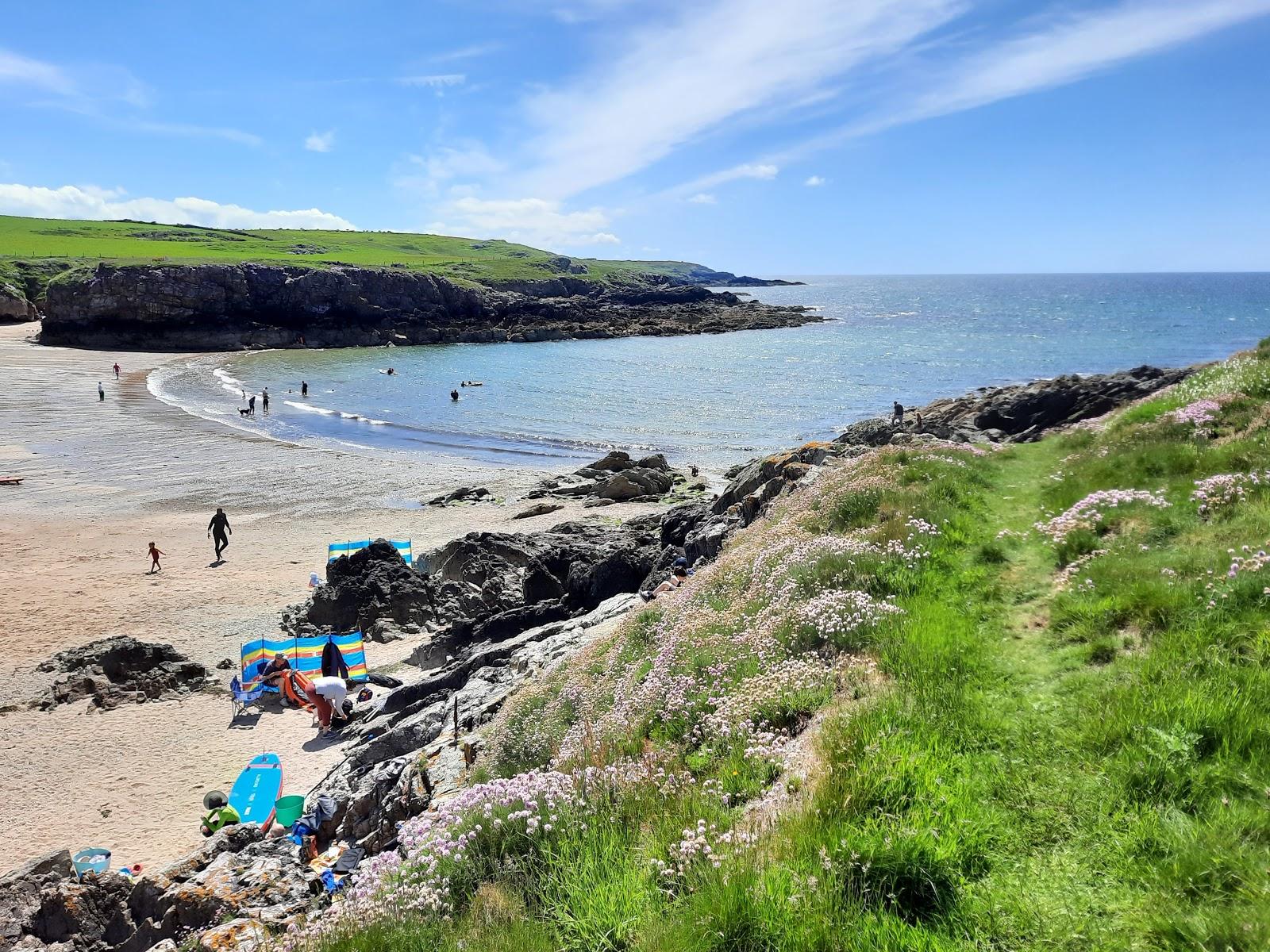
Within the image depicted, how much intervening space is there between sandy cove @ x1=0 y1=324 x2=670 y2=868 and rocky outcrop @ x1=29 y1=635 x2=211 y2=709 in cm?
39

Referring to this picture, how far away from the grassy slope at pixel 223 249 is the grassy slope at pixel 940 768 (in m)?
114

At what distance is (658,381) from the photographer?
73.6 metres

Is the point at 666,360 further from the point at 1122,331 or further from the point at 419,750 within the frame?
the point at 419,750

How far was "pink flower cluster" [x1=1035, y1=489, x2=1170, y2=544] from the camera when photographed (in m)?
9.25

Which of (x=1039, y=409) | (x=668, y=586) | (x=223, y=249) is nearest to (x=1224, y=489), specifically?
(x=668, y=586)

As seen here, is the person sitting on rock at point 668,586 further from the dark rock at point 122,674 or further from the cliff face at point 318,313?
the cliff face at point 318,313

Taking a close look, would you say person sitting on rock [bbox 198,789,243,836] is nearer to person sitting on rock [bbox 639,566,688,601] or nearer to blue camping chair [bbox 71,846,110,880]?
blue camping chair [bbox 71,846,110,880]

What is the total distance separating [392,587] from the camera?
20188 millimetres

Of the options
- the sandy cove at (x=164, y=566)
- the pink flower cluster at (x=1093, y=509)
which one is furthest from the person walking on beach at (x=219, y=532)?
the pink flower cluster at (x=1093, y=509)

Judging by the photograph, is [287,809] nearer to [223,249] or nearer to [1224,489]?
[1224,489]

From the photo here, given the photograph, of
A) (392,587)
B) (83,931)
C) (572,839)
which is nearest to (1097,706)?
(572,839)

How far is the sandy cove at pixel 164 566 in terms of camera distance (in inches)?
511

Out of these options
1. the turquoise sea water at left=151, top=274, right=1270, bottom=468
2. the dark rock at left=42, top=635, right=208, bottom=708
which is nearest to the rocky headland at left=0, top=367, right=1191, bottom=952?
the dark rock at left=42, top=635, right=208, bottom=708

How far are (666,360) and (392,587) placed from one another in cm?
7250
